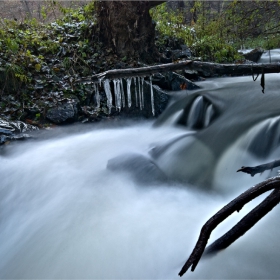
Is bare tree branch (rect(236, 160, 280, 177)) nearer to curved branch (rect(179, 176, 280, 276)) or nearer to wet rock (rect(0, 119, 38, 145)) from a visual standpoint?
curved branch (rect(179, 176, 280, 276))

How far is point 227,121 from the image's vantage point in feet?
15.4

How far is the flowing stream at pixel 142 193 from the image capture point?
7.55 ft

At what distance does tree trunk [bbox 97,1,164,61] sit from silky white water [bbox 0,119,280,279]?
327 centimetres

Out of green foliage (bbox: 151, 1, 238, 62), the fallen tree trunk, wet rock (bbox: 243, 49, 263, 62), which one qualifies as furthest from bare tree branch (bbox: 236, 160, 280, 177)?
wet rock (bbox: 243, 49, 263, 62)

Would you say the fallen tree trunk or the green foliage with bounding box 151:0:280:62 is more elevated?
the green foliage with bounding box 151:0:280:62

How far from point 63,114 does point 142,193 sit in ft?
10.1

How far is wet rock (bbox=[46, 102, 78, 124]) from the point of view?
5670 millimetres

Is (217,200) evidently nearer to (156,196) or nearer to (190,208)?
(190,208)

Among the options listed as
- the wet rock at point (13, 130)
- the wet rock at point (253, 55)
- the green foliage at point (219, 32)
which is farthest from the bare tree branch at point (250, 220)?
the wet rock at point (253, 55)

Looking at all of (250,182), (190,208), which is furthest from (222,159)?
(190,208)

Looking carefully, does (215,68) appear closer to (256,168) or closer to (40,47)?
(256,168)

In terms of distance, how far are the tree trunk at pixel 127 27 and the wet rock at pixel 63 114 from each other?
6.48ft

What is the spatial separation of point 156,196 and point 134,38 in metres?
4.66

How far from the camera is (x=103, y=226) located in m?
2.83
